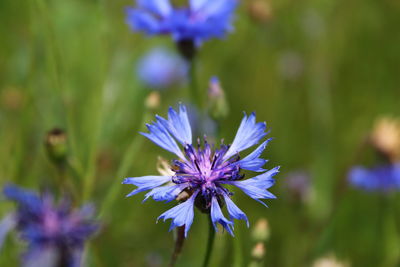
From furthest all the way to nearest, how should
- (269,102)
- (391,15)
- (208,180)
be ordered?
(391,15), (269,102), (208,180)

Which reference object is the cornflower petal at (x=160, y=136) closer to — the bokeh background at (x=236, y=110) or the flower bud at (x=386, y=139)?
the bokeh background at (x=236, y=110)

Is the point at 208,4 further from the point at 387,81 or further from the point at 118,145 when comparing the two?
the point at 387,81

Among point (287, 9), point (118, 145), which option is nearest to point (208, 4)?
point (118, 145)

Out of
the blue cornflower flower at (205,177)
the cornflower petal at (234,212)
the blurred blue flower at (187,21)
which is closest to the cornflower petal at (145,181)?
the blue cornflower flower at (205,177)

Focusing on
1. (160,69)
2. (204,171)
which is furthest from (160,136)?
(160,69)

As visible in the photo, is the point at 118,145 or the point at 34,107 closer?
the point at 34,107

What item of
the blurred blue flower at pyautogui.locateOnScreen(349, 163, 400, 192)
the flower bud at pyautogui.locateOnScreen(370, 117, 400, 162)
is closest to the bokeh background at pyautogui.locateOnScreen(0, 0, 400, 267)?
the blurred blue flower at pyautogui.locateOnScreen(349, 163, 400, 192)
